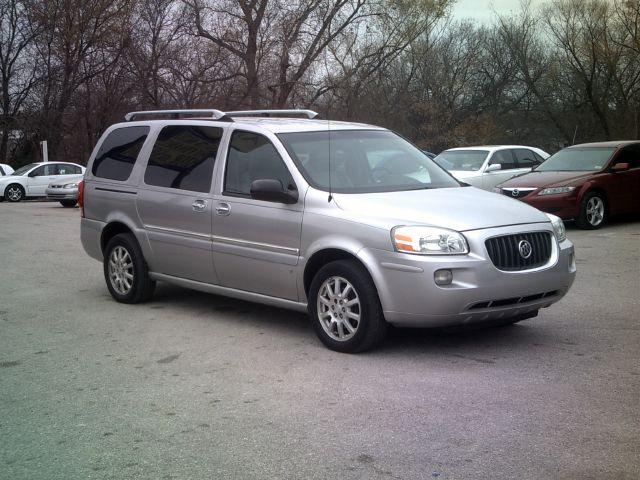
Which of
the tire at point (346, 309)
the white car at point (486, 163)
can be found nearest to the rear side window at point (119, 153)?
the tire at point (346, 309)

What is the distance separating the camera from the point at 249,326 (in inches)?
289

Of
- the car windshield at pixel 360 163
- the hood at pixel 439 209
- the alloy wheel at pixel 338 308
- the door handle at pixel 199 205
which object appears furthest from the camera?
the door handle at pixel 199 205

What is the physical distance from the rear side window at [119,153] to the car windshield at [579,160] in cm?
953

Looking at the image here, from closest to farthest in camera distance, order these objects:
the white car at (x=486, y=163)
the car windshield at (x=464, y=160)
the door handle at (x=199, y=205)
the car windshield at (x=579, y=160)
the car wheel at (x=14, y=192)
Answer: the door handle at (x=199, y=205) → the car windshield at (x=579, y=160) → the white car at (x=486, y=163) → the car windshield at (x=464, y=160) → the car wheel at (x=14, y=192)

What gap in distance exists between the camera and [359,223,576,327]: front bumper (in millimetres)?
5738

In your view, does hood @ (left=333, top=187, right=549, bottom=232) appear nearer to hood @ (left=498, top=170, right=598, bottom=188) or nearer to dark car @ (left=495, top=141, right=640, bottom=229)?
dark car @ (left=495, top=141, right=640, bottom=229)

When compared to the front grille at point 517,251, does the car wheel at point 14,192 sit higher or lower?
lower

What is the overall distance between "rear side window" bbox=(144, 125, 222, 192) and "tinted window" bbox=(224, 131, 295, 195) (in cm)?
23

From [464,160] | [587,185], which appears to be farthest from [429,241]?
[464,160]

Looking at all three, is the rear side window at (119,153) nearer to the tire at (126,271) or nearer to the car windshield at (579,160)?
the tire at (126,271)

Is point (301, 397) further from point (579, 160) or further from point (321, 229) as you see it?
point (579, 160)

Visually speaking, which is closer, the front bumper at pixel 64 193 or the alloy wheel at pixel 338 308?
the alloy wheel at pixel 338 308

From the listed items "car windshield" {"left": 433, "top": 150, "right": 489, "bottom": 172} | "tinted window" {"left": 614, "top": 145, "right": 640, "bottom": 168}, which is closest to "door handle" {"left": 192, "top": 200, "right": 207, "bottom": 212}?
"tinted window" {"left": 614, "top": 145, "right": 640, "bottom": 168}

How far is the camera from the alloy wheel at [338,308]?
6121mm
